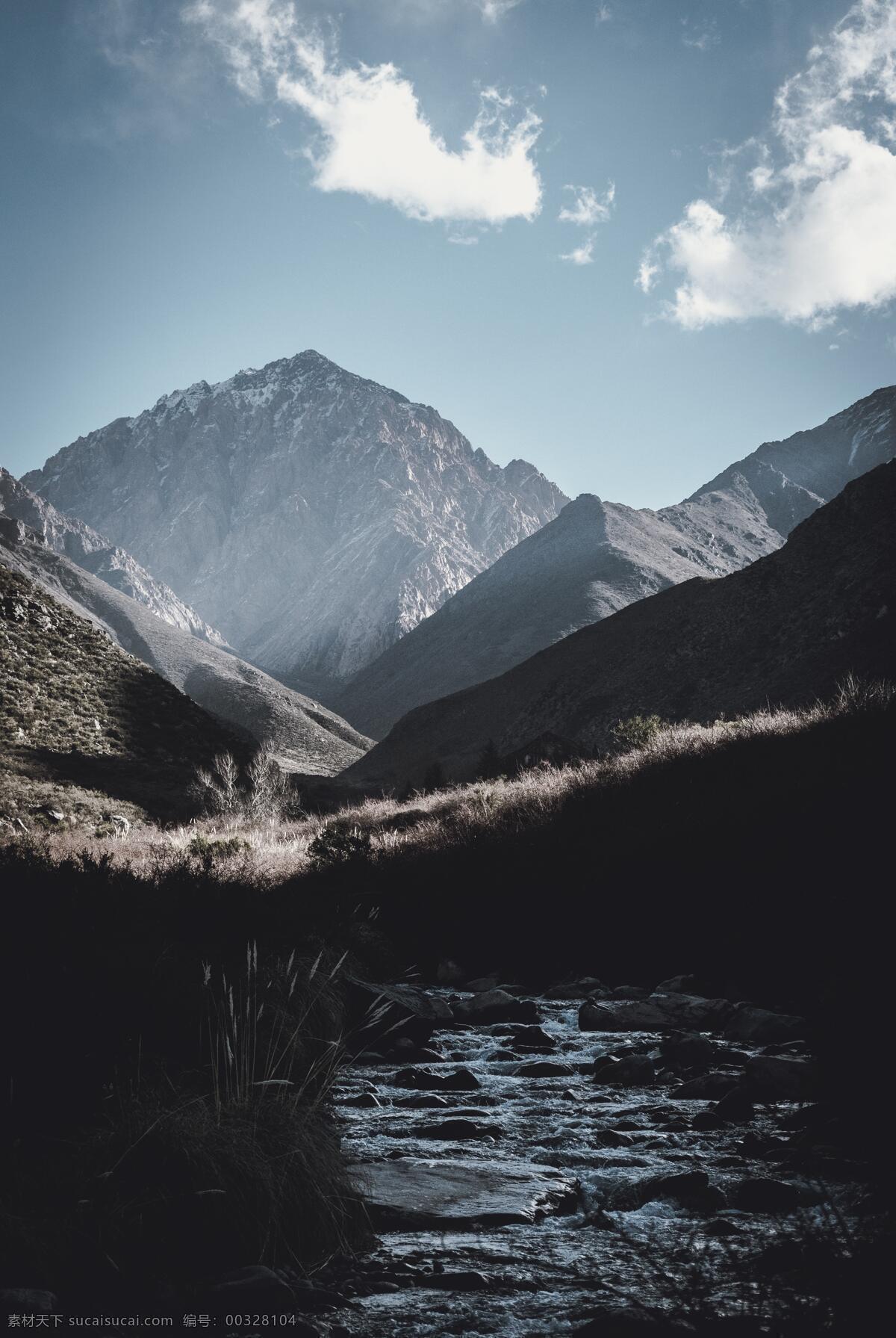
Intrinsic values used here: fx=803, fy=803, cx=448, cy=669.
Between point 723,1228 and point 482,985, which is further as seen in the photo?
point 482,985

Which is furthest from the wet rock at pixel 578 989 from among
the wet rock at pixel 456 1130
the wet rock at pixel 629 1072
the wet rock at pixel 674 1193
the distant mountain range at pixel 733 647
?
the distant mountain range at pixel 733 647

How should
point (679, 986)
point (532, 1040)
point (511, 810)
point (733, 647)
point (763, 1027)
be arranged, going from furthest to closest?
1. point (733, 647)
2. point (511, 810)
3. point (679, 986)
4. point (532, 1040)
5. point (763, 1027)

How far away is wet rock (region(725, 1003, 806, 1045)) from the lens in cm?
713

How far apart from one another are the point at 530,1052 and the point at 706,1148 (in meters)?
2.94

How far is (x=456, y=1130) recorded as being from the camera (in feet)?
17.4

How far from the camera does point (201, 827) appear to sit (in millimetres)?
32281

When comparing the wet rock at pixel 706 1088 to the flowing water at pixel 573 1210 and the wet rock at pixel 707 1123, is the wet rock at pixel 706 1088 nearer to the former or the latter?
the flowing water at pixel 573 1210

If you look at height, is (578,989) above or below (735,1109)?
below

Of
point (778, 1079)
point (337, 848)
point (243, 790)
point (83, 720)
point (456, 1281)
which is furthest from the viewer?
point (243, 790)

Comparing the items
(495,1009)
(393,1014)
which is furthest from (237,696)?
(393,1014)

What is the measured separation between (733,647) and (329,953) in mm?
78620

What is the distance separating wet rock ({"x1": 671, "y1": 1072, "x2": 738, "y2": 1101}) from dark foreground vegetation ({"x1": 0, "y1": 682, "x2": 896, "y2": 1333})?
2.25 ft

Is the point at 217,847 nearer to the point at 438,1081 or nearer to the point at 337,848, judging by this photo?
the point at 337,848

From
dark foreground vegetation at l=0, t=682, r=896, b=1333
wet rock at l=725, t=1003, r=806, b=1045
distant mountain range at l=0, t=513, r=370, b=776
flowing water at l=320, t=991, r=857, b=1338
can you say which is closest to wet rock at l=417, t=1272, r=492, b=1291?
flowing water at l=320, t=991, r=857, b=1338
